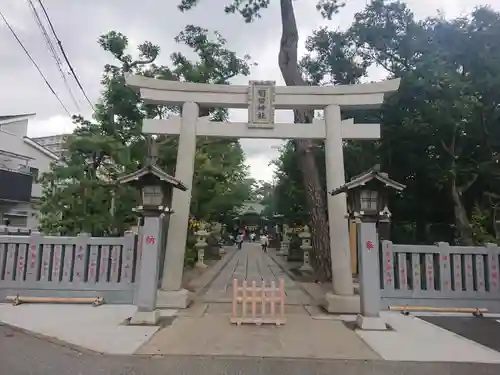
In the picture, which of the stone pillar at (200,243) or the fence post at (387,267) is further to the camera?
the stone pillar at (200,243)

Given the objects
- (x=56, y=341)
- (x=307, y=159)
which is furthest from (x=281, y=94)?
(x=56, y=341)

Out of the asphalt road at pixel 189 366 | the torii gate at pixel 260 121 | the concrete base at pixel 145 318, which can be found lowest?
the asphalt road at pixel 189 366

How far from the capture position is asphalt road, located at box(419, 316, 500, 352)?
22.3 feet

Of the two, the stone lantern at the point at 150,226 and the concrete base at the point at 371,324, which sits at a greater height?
the stone lantern at the point at 150,226

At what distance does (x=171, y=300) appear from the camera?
917 centimetres

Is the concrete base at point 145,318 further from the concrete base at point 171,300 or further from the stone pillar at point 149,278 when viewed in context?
the concrete base at point 171,300

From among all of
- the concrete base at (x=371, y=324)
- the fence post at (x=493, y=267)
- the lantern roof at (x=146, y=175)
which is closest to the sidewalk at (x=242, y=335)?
the concrete base at (x=371, y=324)

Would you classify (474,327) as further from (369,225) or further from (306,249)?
(306,249)

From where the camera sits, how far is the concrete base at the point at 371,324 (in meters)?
7.36

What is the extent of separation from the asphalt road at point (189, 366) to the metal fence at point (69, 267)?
3.44 m

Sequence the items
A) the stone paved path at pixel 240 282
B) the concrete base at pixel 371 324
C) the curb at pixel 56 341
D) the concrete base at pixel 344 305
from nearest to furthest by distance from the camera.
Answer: the curb at pixel 56 341
the concrete base at pixel 371 324
the concrete base at pixel 344 305
the stone paved path at pixel 240 282

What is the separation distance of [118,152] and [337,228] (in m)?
8.25

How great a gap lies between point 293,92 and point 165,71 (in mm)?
9374

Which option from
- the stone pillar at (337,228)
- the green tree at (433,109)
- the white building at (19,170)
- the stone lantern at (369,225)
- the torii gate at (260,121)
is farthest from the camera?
the white building at (19,170)
